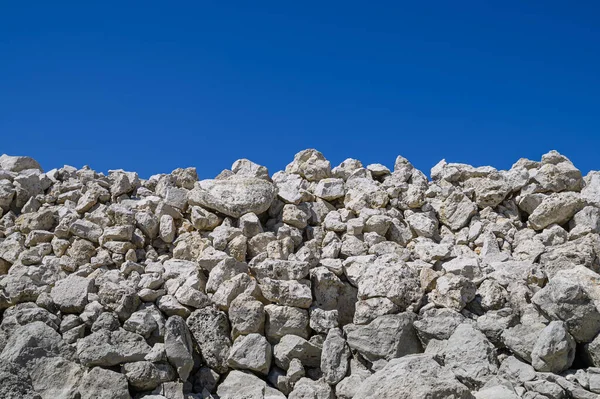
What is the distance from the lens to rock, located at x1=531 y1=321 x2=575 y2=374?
6.37m

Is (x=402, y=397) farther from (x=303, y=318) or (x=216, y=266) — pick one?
(x=216, y=266)

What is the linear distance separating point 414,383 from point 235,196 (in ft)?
15.7

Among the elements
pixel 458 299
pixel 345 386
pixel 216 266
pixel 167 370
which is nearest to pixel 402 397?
pixel 345 386

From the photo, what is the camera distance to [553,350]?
6355mm

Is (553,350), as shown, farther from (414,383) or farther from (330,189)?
(330,189)

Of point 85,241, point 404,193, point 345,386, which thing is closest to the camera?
point 345,386

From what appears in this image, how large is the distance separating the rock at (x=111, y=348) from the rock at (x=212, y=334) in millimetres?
680

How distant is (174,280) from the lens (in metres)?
8.13

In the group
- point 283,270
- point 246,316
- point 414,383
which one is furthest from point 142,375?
point 414,383

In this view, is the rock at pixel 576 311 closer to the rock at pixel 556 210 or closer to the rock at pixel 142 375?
the rock at pixel 556 210

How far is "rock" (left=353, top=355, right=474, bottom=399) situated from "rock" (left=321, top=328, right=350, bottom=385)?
115cm

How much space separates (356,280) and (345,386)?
1.75m

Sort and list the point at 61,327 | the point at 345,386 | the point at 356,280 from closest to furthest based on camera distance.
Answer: the point at 345,386
the point at 61,327
the point at 356,280

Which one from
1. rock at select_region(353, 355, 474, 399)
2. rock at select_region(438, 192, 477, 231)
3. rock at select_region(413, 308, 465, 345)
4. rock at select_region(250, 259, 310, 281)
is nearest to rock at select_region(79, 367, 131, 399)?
rock at select_region(250, 259, 310, 281)
